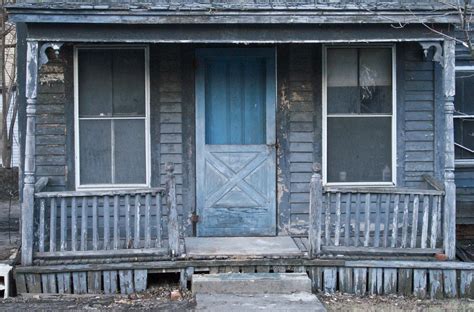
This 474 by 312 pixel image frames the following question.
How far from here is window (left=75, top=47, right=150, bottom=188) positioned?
9.94 meters

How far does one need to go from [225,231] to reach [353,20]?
3.28m

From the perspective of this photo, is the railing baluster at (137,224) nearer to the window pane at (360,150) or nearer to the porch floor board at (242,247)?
the porch floor board at (242,247)

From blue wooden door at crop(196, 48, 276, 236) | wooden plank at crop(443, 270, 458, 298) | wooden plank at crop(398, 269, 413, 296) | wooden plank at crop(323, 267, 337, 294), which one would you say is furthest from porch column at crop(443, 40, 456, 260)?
Answer: blue wooden door at crop(196, 48, 276, 236)

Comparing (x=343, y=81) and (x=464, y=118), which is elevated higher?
(x=343, y=81)

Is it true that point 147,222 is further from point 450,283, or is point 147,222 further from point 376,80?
point 376,80

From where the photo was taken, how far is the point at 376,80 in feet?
33.4

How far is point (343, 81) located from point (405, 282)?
2885mm

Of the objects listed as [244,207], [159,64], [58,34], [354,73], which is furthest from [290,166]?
[58,34]

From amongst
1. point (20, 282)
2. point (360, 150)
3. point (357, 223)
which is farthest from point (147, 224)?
point (360, 150)

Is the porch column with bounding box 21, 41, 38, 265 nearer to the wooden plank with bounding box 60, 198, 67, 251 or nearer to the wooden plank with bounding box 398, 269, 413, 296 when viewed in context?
the wooden plank with bounding box 60, 198, 67, 251

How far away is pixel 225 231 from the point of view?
10.1m

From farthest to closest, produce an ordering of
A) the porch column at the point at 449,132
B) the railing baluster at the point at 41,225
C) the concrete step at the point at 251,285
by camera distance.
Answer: the porch column at the point at 449,132
the railing baluster at the point at 41,225
the concrete step at the point at 251,285

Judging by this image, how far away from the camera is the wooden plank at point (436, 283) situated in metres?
8.80

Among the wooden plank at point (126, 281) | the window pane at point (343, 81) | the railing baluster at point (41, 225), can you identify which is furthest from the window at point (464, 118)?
the railing baluster at point (41, 225)
